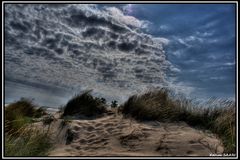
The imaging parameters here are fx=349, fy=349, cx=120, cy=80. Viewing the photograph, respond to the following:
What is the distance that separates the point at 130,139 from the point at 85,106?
10.3 ft

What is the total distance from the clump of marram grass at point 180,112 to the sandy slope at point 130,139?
0.91ft

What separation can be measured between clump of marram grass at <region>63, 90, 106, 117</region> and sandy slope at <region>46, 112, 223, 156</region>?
4.11 feet

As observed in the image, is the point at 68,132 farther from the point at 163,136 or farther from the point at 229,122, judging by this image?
the point at 229,122

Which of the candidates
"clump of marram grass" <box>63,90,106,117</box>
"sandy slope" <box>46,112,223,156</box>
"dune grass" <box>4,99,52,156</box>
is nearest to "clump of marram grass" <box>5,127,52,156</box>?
"dune grass" <box>4,99,52,156</box>

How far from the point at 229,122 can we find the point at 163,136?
1959mm

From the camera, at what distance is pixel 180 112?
8.34 m

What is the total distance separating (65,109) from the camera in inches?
396

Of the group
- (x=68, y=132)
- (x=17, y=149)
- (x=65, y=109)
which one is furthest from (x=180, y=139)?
(x=65, y=109)

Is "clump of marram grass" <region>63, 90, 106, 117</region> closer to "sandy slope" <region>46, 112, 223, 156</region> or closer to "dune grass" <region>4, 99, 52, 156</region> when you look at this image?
"sandy slope" <region>46, 112, 223, 156</region>

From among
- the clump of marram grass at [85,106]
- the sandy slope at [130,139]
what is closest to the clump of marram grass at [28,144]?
the sandy slope at [130,139]

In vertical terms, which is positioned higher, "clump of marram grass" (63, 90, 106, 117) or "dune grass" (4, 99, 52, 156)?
"clump of marram grass" (63, 90, 106, 117)

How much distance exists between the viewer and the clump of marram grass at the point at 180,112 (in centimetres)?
786

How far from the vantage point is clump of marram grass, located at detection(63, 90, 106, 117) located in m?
9.42

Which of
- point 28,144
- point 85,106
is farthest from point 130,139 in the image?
point 85,106
